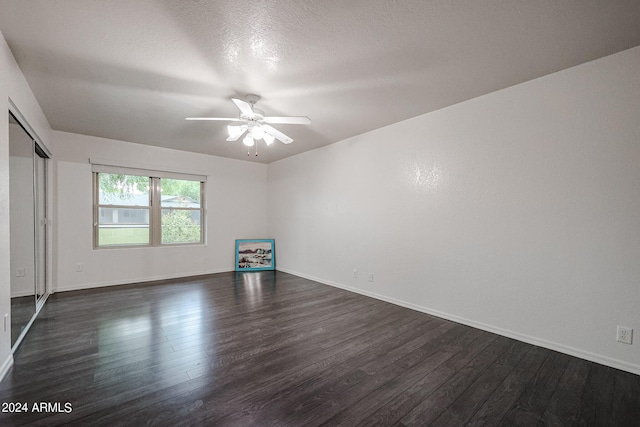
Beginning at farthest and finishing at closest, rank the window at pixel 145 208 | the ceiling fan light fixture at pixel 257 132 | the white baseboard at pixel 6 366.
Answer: the window at pixel 145 208, the ceiling fan light fixture at pixel 257 132, the white baseboard at pixel 6 366

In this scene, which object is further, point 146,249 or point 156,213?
point 156,213

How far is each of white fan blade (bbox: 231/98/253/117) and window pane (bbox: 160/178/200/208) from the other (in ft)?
10.6

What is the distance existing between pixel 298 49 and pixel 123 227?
446cm

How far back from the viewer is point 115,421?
1.52 meters

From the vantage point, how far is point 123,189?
4676 mm

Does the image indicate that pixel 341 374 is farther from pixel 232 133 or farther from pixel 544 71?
pixel 544 71

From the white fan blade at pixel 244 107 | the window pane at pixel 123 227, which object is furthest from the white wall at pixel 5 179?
the window pane at pixel 123 227

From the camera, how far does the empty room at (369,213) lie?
5.65ft

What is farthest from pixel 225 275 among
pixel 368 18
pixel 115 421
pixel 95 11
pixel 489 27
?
pixel 489 27

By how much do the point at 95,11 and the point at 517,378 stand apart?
3.88 metres

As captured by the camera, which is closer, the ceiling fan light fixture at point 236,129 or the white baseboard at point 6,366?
the white baseboard at point 6,366

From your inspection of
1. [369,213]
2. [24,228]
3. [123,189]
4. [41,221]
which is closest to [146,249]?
[123,189]

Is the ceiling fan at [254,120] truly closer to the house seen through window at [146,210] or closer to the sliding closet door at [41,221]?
the sliding closet door at [41,221]

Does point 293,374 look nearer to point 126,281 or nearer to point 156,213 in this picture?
point 126,281
